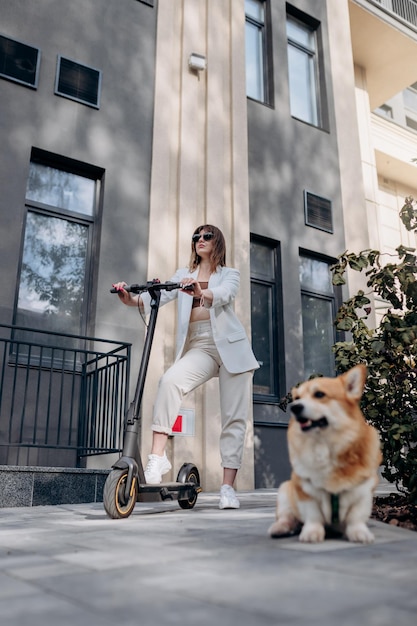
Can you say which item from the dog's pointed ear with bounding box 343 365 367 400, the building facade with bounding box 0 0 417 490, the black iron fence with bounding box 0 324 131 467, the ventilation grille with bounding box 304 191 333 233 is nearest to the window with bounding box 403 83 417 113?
the building facade with bounding box 0 0 417 490

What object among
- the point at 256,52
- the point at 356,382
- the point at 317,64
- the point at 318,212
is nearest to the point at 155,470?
the point at 356,382

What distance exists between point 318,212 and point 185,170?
2630 millimetres

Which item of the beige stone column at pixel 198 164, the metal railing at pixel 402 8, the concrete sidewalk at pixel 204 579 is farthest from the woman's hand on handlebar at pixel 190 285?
the metal railing at pixel 402 8

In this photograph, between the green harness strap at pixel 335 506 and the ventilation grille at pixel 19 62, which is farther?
the ventilation grille at pixel 19 62

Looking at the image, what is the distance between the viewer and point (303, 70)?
32.0 ft

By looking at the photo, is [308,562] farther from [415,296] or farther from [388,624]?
[415,296]

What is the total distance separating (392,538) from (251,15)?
8958 millimetres

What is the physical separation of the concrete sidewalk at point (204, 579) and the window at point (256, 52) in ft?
25.5

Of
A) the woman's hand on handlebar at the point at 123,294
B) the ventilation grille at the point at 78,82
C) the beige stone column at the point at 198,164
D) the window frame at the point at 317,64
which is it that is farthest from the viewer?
the window frame at the point at 317,64

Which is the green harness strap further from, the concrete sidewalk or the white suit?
the white suit

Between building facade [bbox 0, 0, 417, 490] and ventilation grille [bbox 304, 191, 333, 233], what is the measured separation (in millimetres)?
31

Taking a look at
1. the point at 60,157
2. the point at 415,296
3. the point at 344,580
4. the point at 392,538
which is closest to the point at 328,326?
the point at 60,157

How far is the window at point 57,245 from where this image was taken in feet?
19.6

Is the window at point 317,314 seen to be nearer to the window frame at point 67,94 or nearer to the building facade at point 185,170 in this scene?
the building facade at point 185,170
